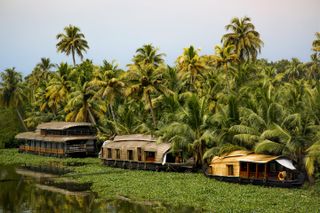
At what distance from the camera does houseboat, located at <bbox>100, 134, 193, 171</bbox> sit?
37.9 m

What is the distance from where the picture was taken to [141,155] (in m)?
40.2

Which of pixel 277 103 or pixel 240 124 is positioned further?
pixel 240 124

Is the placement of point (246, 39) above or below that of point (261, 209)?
above

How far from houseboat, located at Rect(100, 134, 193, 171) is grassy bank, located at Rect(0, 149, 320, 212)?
4.25ft

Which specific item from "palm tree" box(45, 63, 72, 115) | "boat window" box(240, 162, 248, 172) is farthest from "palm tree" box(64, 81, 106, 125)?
"boat window" box(240, 162, 248, 172)

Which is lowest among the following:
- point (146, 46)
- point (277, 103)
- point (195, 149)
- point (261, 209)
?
point (261, 209)

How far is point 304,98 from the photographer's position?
3050 cm

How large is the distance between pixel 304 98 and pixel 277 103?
1.97 metres

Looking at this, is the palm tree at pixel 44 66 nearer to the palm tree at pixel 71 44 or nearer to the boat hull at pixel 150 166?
the palm tree at pixel 71 44

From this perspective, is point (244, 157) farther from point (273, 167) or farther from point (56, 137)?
point (56, 137)

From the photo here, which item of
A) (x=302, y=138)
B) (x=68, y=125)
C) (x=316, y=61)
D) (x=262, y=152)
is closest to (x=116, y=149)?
(x=68, y=125)

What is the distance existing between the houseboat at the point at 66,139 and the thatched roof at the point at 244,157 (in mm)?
22626

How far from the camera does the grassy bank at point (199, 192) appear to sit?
80.1 ft

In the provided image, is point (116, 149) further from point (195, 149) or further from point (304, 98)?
point (304, 98)
